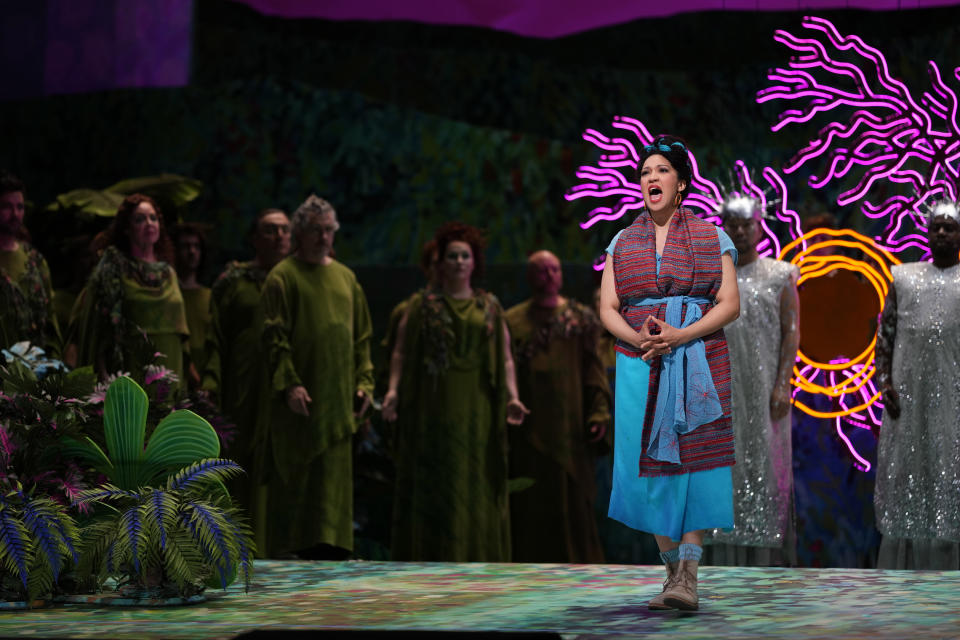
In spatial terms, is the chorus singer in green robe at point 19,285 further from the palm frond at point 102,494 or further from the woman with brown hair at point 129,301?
the palm frond at point 102,494

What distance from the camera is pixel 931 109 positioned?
287 inches

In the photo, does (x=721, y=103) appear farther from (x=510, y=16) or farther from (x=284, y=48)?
(x=284, y=48)

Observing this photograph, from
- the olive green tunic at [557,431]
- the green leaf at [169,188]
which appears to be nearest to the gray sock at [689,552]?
the olive green tunic at [557,431]

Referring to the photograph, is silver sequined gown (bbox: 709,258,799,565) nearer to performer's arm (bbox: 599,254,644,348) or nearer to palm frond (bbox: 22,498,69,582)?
performer's arm (bbox: 599,254,644,348)

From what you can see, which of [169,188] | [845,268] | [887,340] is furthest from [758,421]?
[169,188]

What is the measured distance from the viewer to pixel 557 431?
306 inches

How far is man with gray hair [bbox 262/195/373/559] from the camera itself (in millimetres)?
6980

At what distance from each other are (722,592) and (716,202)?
2.85 m

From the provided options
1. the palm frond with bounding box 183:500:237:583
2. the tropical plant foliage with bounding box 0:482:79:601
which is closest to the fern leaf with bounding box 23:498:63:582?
the tropical plant foliage with bounding box 0:482:79:601

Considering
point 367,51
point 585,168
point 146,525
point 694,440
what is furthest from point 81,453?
point 367,51

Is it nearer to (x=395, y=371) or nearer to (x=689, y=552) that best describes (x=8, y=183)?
(x=395, y=371)

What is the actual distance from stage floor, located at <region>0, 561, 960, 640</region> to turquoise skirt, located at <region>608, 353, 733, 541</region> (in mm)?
258

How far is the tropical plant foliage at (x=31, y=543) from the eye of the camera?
14.2 ft

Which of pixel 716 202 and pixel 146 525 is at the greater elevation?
pixel 716 202
